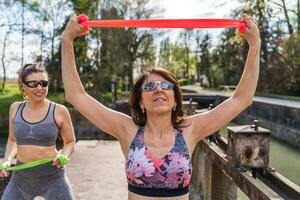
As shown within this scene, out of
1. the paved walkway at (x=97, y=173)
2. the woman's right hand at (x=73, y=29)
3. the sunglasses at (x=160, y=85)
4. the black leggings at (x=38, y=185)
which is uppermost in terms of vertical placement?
the woman's right hand at (x=73, y=29)

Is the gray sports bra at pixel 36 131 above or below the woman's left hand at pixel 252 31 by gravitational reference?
below

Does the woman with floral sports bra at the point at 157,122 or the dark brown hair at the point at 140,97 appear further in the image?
the dark brown hair at the point at 140,97

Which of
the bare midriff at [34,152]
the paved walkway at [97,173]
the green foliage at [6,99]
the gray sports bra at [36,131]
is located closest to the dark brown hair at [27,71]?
the gray sports bra at [36,131]

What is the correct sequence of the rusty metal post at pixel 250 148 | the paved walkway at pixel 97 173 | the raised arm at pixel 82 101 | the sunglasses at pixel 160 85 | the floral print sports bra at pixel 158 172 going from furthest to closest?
the paved walkway at pixel 97 173
the rusty metal post at pixel 250 148
the raised arm at pixel 82 101
the sunglasses at pixel 160 85
the floral print sports bra at pixel 158 172

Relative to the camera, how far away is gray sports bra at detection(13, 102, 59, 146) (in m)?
3.22

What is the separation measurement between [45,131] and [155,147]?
132cm

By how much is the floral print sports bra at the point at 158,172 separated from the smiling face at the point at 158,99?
199mm

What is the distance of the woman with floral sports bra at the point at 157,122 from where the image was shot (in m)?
2.10

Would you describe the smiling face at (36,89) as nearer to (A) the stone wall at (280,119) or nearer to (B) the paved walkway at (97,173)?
(B) the paved walkway at (97,173)

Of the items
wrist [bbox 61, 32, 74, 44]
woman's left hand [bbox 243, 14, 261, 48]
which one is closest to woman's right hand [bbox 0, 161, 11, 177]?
wrist [bbox 61, 32, 74, 44]

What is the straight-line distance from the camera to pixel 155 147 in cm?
216

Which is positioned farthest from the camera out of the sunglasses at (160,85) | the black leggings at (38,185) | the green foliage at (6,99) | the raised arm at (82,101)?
the green foliage at (6,99)

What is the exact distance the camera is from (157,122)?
88.1 inches

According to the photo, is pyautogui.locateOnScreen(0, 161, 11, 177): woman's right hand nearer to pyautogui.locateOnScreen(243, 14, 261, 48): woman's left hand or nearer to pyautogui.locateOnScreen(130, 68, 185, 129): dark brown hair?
pyautogui.locateOnScreen(130, 68, 185, 129): dark brown hair
